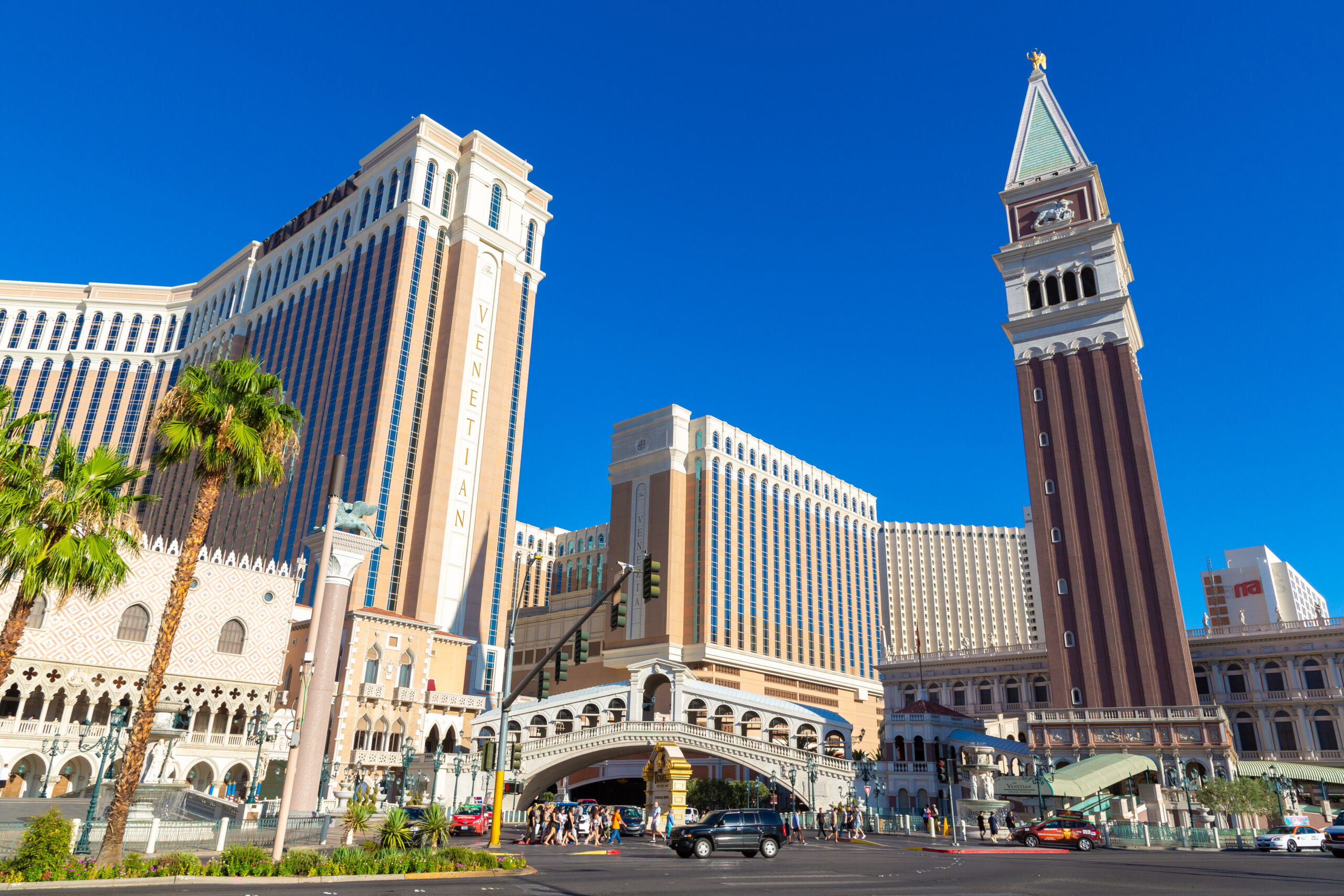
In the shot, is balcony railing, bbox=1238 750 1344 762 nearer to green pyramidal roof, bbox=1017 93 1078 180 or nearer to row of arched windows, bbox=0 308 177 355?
green pyramidal roof, bbox=1017 93 1078 180

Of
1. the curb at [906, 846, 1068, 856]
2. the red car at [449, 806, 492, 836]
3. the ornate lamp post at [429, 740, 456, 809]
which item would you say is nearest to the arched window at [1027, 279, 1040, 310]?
the curb at [906, 846, 1068, 856]

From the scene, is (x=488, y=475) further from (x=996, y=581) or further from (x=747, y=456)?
(x=996, y=581)

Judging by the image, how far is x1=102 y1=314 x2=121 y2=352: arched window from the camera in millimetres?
127375

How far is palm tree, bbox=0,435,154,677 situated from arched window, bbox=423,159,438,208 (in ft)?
264

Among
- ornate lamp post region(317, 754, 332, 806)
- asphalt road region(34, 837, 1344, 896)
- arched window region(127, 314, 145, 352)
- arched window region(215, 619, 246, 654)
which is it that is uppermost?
arched window region(127, 314, 145, 352)

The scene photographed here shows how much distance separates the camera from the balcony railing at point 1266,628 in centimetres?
6800

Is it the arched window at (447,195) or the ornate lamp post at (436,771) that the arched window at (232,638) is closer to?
the ornate lamp post at (436,771)

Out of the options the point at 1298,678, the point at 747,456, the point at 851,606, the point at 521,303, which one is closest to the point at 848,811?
the point at 1298,678

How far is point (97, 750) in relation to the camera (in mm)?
48250

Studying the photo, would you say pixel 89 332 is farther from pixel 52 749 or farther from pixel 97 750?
pixel 52 749

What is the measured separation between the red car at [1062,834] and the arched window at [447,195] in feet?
278

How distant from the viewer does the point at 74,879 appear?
17344 mm

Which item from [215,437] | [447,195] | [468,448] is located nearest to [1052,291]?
[468,448]

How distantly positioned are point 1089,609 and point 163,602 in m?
61.8
